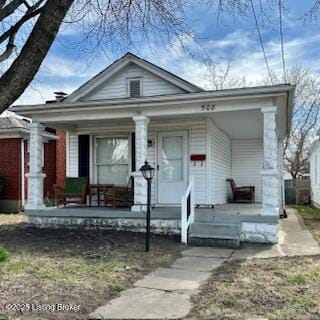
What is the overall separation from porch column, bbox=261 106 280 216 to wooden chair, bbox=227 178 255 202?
5.33 meters

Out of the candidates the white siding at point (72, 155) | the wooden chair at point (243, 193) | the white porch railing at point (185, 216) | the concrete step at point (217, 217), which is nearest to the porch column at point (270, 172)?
the concrete step at point (217, 217)

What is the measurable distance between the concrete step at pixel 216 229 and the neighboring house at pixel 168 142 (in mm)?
22

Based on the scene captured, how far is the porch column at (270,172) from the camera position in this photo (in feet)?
31.0

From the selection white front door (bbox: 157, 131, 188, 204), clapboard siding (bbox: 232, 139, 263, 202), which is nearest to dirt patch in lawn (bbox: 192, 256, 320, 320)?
white front door (bbox: 157, 131, 188, 204)

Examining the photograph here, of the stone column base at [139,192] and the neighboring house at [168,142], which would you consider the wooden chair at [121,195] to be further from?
the stone column base at [139,192]

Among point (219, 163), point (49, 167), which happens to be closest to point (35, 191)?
point (219, 163)

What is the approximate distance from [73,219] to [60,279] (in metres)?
5.50

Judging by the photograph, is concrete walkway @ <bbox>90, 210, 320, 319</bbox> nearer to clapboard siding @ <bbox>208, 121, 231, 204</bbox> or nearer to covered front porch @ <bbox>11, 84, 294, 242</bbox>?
covered front porch @ <bbox>11, 84, 294, 242</bbox>

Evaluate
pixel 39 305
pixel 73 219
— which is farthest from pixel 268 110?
pixel 39 305

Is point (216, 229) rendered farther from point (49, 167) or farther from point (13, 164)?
point (49, 167)

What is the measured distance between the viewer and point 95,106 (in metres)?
11.0

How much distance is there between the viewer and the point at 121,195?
1209 centimetres

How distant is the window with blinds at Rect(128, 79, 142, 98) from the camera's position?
13.1m

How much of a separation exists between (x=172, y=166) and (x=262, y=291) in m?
7.11
